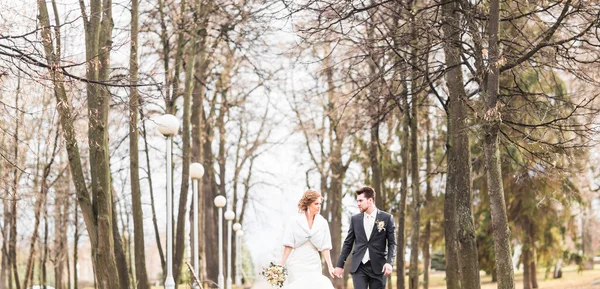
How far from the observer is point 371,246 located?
9484mm

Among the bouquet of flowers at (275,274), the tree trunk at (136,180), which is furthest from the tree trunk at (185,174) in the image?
the bouquet of flowers at (275,274)

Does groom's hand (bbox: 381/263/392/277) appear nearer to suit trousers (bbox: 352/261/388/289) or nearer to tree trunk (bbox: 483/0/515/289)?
suit trousers (bbox: 352/261/388/289)

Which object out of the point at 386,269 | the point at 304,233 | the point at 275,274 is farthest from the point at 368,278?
the point at 275,274

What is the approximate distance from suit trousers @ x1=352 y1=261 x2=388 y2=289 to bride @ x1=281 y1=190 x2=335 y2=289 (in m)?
0.43

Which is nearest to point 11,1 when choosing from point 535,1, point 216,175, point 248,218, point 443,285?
point 535,1

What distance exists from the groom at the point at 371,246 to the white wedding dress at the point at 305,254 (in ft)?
0.99

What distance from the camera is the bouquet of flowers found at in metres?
9.32

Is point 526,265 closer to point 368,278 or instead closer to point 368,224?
point 368,278

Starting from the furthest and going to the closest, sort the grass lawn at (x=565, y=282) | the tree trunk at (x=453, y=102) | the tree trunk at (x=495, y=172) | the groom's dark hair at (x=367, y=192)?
the grass lawn at (x=565, y=282) → the tree trunk at (x=453, y=102) → the tree trunk at (x=495, y=172) → the groom's dark hair at (x=367, y=192)

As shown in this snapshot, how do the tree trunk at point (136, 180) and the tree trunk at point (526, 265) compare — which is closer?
the tree trunk at point (136, 180)

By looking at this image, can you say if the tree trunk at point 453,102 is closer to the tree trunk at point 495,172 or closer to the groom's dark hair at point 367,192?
the tree trunk at point 495,172

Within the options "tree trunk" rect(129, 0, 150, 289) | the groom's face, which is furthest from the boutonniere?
"tree trunk" rect(129, 0, 150, 289)

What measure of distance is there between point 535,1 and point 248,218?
31.4 meters

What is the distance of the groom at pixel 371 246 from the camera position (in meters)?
9.37
